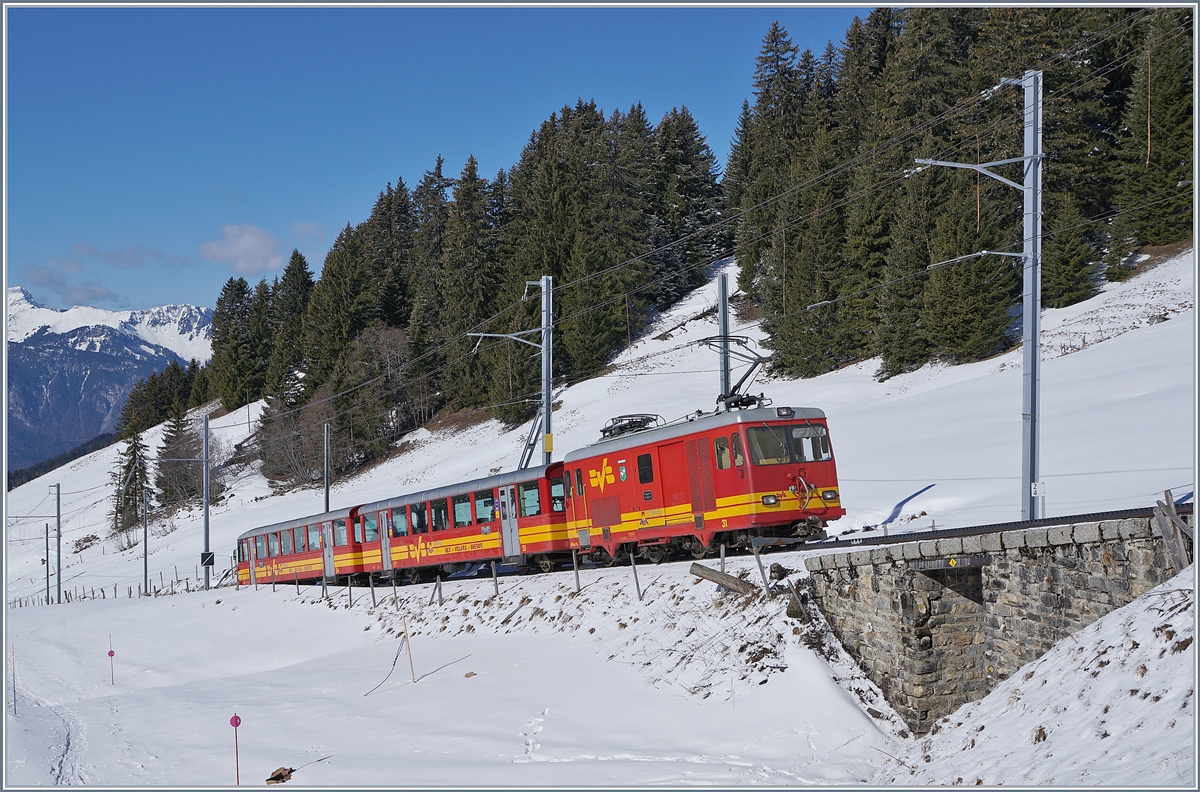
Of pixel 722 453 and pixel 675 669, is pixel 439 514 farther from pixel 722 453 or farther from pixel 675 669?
pixel 675 669

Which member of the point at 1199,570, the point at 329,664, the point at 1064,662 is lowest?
the point at 329,664

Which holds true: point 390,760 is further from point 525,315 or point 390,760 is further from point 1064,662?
point 525,315

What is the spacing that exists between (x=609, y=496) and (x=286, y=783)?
10067 mm

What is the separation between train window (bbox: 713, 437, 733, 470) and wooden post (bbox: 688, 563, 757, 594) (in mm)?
2901

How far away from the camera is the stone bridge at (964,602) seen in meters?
10.5

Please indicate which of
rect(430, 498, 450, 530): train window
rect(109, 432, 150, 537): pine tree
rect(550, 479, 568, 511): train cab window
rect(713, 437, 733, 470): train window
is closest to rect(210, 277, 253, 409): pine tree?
rect(109, 432, 150, 537): pine tree

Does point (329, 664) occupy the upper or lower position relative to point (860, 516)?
lower

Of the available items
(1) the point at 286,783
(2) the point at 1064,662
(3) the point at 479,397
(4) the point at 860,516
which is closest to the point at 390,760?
(1) the point at 286,783

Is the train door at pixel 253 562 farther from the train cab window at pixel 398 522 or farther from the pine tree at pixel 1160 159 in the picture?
the pine tree at pixel 1160 159

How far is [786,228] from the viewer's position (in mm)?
57688

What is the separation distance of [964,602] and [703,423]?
7.21 m

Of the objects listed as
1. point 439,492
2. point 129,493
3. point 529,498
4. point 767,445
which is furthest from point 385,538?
point 129,493

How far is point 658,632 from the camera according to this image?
1628 centimetres

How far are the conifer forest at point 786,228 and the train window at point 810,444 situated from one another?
A: 769 inches
